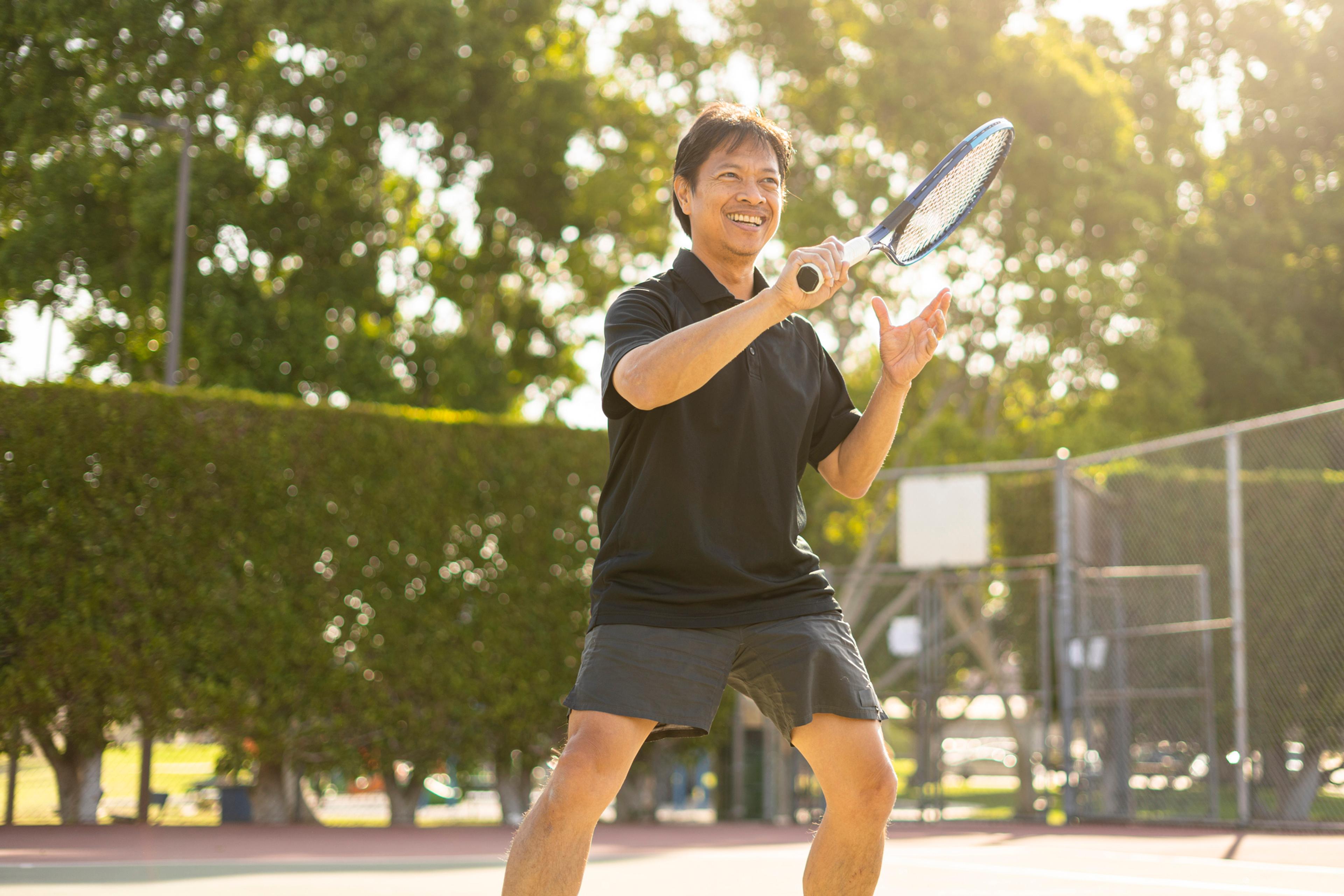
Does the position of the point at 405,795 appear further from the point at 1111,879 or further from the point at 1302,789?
the point at 1302,789

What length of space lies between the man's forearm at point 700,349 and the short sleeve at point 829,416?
2.28ft

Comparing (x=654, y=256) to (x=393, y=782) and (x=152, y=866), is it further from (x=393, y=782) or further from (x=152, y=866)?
(x=152, y=866)

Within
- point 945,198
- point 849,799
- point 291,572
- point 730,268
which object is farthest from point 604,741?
point 291,572

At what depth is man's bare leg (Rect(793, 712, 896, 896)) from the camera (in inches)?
118

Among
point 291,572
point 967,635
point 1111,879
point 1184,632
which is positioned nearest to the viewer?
point 1111,879

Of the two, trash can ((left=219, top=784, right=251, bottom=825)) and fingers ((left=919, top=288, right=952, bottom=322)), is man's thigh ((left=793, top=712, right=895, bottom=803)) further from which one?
trash can ((left=219, top=784, right=251, bottom=825))

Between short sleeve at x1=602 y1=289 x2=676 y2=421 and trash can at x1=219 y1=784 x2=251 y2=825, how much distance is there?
979 centimetres

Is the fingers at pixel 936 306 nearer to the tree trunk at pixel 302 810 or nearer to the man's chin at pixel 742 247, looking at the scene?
the man's chin at pixel 742 247

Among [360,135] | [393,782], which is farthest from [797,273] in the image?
[360,135]

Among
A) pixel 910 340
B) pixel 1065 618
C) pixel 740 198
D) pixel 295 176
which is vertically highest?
pixel 295 176

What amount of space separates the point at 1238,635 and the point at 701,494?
830cm

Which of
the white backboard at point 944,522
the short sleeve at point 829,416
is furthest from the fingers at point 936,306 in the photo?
the white backboard at point 944,522

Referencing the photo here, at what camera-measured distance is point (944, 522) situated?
1252 centimetres

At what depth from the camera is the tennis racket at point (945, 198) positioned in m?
3.59
